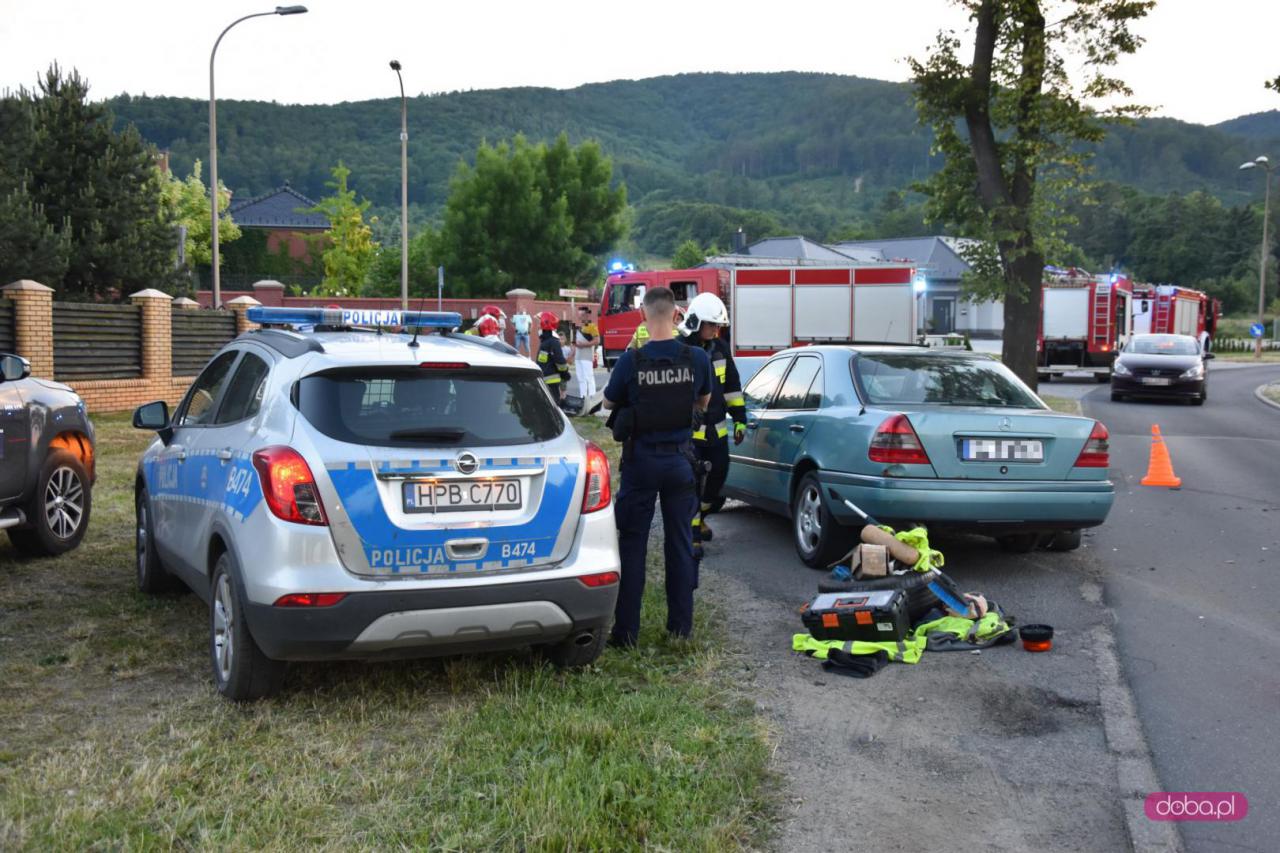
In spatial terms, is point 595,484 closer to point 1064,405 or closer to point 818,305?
point 1064,405

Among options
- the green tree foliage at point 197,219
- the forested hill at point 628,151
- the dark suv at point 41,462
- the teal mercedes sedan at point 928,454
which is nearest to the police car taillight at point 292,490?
the dark suv at point 41,462

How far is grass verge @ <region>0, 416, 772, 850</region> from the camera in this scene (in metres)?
3.67

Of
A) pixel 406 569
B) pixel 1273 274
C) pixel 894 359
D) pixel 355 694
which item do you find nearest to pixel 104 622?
pixel 355 694

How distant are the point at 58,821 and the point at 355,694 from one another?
5.16ft

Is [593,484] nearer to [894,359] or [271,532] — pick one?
[271,532]

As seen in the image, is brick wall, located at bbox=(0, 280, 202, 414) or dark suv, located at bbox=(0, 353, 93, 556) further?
brick wall, located at bbox=(0, 280, 202, 414)

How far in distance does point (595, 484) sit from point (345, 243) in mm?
59119

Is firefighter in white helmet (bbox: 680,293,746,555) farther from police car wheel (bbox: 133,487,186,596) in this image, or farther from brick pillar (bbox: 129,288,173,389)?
brick pillar (bbox: 129,288,173,389)

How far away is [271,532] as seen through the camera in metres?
4.59

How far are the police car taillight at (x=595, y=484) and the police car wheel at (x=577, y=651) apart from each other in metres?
0.59

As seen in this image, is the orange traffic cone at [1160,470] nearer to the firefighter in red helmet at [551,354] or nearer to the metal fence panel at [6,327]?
the firefighter in red helmet at [551,354]

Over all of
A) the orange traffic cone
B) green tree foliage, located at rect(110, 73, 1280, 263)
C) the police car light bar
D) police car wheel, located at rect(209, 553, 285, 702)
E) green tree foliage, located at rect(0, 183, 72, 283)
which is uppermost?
green tree foliage, located at rect(110, 73, 1280, 263)

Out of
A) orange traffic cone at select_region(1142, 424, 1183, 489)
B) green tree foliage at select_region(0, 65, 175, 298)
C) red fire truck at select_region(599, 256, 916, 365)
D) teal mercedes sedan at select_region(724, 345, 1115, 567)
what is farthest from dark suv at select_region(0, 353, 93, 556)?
red fire truck at select_region(599, 256, 916, 365)

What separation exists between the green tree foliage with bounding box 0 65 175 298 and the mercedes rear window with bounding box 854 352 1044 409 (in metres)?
21.7
